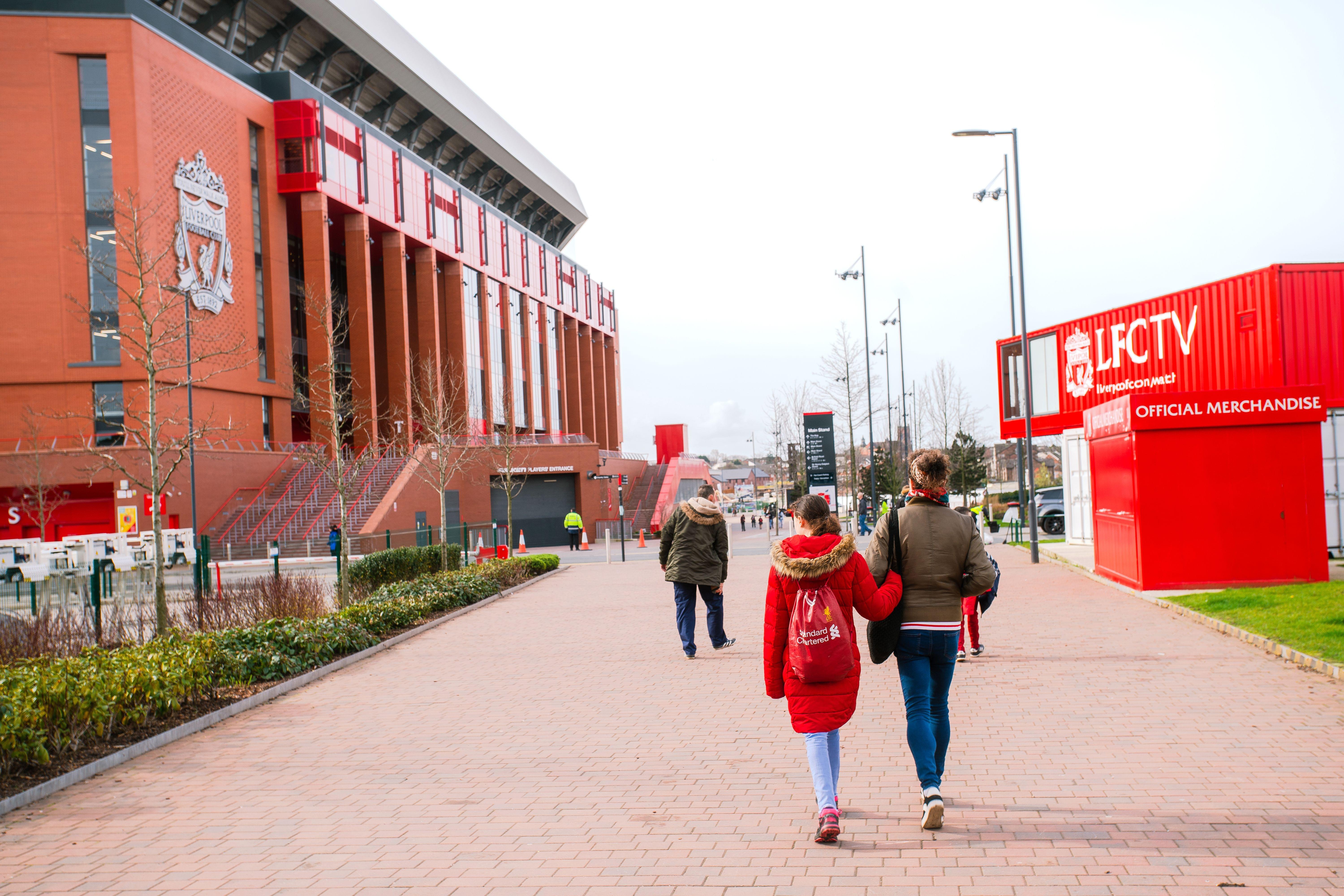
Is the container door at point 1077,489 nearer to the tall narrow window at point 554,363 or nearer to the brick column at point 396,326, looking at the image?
the brick column at point 396,326

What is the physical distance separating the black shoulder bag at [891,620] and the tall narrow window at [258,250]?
141 feet

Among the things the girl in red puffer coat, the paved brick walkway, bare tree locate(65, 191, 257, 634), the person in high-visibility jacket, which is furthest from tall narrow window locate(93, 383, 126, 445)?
the girl in red puffer coat

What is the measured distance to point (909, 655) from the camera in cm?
500

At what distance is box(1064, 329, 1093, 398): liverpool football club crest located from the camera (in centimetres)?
2767

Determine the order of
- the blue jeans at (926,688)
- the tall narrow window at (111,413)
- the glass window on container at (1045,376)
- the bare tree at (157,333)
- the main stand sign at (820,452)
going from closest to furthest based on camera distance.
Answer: the blue jeans at (926,688), the glass window on container at (1045,376), the main stand sign at (820,452), the bare tree at (157,333), the tall narrow window at (111,413)

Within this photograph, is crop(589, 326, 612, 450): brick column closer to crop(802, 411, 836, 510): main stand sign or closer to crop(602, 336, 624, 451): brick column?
crop(602, 336, 624, 451): brick column

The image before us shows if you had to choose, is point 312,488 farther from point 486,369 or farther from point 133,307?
point 486,369

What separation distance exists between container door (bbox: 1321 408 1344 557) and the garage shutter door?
112ft

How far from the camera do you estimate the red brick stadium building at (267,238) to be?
37.7 m

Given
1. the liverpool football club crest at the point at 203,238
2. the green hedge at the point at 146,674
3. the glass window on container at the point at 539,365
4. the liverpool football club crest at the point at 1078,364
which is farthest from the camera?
the glass window on container at the point at 539,365

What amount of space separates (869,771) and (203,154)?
4203 cm

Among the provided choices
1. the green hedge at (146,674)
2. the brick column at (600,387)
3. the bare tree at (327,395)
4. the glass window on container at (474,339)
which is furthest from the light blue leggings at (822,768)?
the brick column at (600,387)

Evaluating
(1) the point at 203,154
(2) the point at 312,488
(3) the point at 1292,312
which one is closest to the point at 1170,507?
(3) the point at 1292,312

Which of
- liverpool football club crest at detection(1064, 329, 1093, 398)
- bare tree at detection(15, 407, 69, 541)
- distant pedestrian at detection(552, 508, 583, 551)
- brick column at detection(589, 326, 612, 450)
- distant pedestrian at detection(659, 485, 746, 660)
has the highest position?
brick column at detection(589, 326, 612, 450)
